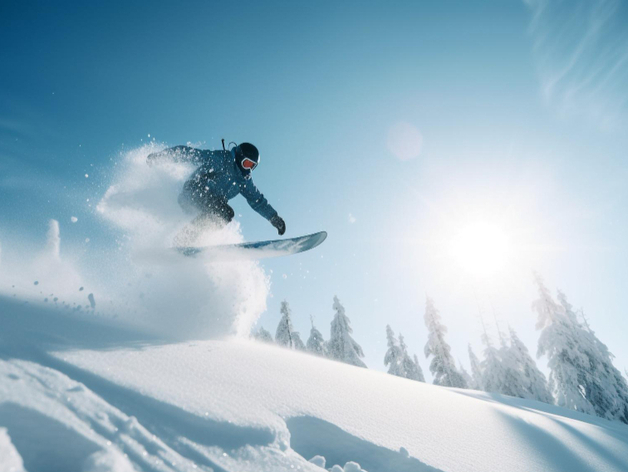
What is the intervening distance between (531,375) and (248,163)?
994 inches

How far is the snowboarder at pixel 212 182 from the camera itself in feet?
20.8

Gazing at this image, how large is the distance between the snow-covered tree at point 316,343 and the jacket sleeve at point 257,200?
81.3 feet

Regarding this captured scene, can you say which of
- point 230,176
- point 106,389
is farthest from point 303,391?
point 230,176

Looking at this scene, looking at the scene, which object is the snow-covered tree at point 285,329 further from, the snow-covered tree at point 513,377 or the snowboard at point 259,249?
the snowboard at point 259,249

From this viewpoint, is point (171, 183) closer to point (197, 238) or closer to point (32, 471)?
point (197, 238)

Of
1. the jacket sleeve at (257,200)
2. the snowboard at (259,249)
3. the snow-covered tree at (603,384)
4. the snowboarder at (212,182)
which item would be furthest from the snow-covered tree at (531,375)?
the snowboarder at (212,182)

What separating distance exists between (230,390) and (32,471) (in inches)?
51.1

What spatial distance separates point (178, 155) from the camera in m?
6.66

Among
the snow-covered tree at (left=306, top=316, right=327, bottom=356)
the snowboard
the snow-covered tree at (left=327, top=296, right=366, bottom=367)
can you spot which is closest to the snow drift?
the snowboard

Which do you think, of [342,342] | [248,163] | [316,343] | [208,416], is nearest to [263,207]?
[248,163]

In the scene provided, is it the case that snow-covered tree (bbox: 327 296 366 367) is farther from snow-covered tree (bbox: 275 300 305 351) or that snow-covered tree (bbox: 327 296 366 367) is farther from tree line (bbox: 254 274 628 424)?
snow-covered tree (bbox: 275 300 305 351)

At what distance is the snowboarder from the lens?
250 inches

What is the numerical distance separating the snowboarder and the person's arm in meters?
0.03

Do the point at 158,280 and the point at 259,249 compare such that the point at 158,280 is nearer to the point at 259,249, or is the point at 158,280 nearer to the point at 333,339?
the point at 259,249
